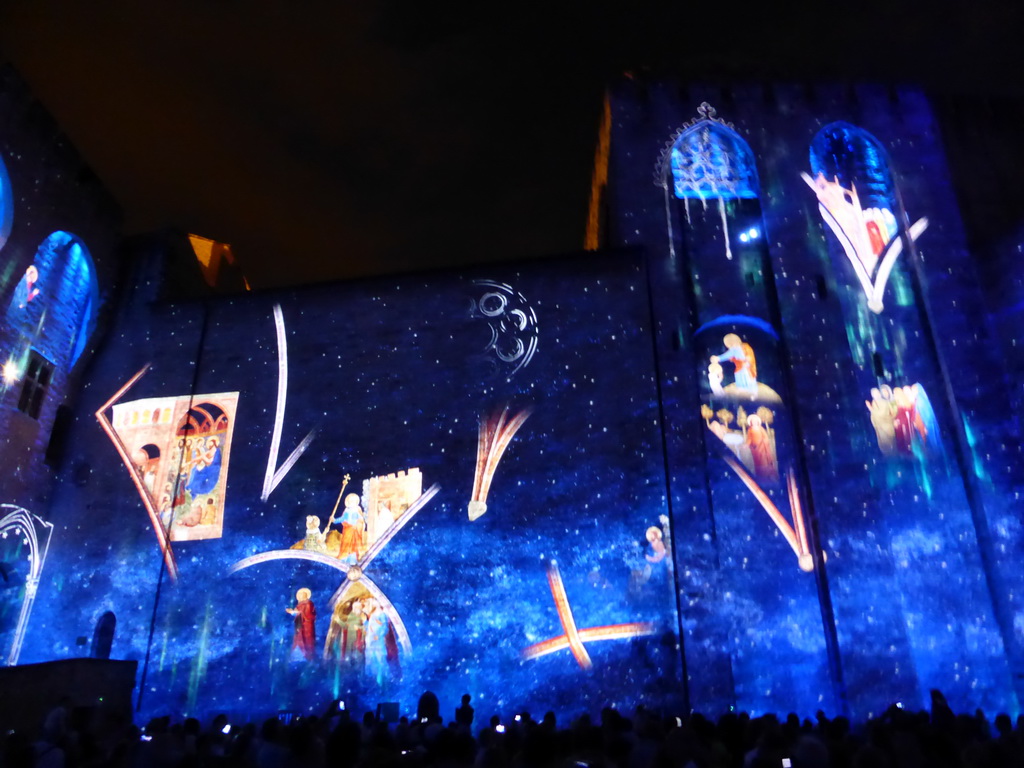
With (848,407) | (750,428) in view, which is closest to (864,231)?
(848,407)

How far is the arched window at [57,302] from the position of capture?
16.1 m

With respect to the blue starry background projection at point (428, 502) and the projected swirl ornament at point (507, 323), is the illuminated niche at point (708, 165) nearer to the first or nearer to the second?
the blue starry background projection at point (428, 502)

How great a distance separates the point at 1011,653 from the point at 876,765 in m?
11.4

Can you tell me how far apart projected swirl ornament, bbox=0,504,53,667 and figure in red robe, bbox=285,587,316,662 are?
19.5 ft

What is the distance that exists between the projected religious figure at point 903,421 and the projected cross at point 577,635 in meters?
6.24

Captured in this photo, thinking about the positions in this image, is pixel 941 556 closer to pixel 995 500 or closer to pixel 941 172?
pixel 995 500

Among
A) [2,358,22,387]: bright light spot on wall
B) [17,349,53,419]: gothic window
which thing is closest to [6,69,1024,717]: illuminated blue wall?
[2,358,22,387]: bright light spot on wall

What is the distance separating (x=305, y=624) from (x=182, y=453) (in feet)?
16.9

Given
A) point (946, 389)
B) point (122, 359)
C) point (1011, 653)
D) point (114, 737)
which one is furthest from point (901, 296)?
point (122, 359)

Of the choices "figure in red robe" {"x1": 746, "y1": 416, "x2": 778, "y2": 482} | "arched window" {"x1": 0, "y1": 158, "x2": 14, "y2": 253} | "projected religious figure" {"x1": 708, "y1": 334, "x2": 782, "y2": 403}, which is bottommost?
"figure in red robe" {"x1": 746, "y1": 416, "x2": 778, "y2": 482}

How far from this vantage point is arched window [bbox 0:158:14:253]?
15219 mm

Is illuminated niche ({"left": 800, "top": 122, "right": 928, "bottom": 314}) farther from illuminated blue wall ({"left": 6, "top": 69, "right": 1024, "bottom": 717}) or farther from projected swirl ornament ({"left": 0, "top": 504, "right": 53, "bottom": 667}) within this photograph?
projected swirl ornament ({"left": 0, "top": 504, "right": 53, "bottom": 667})

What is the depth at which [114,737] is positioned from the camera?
7344mm

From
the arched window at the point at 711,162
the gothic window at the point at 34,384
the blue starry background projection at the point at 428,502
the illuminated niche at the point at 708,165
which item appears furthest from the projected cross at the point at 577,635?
the gothic window at the point at 34,384
